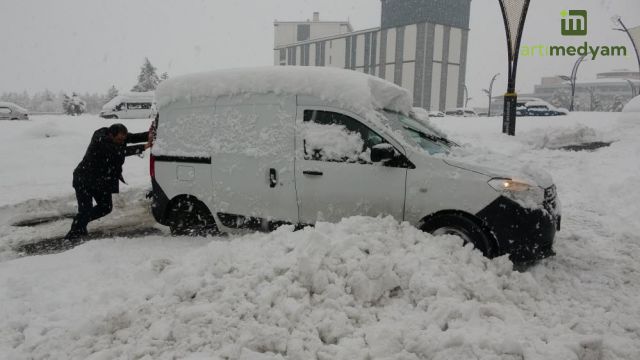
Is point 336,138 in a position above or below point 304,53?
below

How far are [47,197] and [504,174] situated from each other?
26.9 feet

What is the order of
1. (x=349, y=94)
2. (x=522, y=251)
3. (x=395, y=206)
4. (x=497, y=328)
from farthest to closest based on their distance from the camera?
1. (x=349, y=94)
2. (x=395, y=206)
3. (x=522, y=251)
4. (x=497, y=328)

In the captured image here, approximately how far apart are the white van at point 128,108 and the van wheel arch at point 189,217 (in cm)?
2797

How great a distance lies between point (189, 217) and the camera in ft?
18.6

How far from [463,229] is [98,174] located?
4712 millimetres

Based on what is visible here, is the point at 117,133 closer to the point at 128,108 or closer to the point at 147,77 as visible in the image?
the point at 128,108

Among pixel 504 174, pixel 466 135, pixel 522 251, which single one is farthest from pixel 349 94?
pixel 466 135

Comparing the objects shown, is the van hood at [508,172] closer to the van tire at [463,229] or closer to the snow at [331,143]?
the van tire at [463,229]

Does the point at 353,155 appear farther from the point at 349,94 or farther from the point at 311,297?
the point at 311,297

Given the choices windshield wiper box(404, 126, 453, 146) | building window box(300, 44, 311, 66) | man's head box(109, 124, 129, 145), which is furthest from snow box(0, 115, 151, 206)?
building window box(300, 44, 311, 66)

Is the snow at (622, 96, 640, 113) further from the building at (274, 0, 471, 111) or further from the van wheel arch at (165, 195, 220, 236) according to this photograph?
the building at (274, 0, 471, 111)

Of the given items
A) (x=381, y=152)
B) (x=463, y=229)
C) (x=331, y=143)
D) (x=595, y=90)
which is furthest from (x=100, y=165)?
(x=595, y=90)

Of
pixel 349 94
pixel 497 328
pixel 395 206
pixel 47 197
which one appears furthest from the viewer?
pixel 47 197

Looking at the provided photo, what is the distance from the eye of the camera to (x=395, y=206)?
445cm
